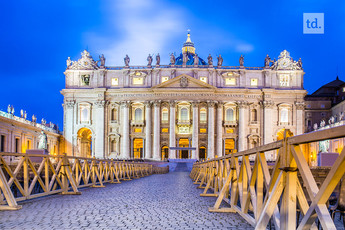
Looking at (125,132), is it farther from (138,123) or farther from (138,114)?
(138,114)

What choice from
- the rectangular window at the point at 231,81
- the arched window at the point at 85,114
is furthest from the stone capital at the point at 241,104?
the arched window at the point at 85,114

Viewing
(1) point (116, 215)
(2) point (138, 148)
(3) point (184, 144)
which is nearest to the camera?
(1) point (116, 215)

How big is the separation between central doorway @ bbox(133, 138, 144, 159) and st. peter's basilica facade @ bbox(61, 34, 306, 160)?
2.33 meters

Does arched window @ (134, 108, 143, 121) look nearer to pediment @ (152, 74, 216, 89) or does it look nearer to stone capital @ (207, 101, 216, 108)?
pediment @ (152, 74, 216, 89)

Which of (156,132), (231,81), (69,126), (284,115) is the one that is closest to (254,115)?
(284,115)

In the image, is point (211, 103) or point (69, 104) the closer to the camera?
point (211, 103)

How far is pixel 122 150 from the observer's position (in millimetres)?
81812

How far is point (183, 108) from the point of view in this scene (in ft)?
272

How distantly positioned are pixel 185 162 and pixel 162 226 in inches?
2461

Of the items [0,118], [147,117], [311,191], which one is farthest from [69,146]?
[311,191]

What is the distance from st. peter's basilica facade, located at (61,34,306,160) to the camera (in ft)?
265

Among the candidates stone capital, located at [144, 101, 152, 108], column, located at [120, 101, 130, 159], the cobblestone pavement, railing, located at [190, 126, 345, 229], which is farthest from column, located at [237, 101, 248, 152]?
railing, located at [190, 126, 345, 229]

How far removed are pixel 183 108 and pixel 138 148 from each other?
13253 mm

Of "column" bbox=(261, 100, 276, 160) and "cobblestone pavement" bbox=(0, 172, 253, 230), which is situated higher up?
"column" bbox=(261, 100, 276, 160)
